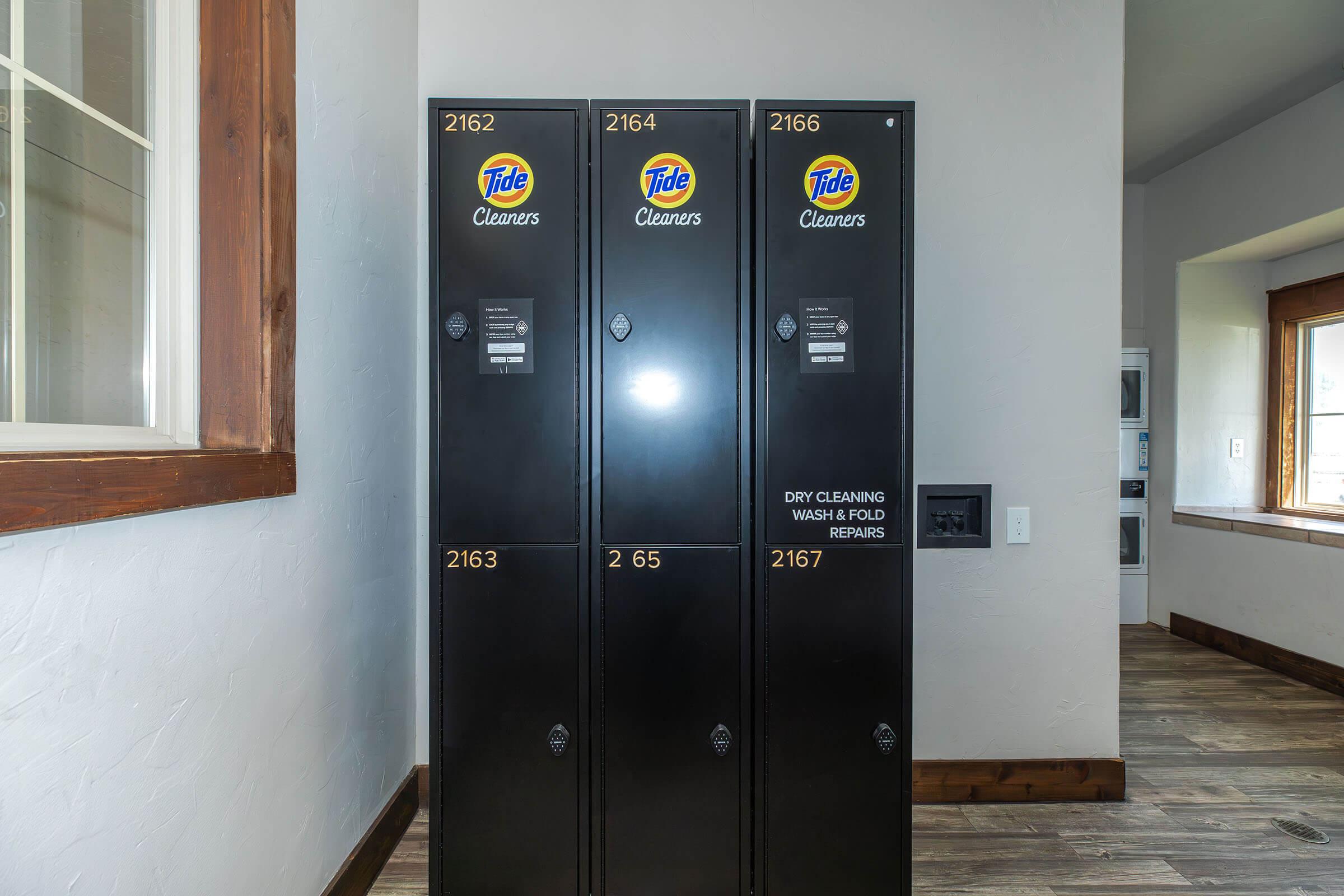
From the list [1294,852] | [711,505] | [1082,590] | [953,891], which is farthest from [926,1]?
[1294,852]

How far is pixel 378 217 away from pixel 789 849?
209 centimetres

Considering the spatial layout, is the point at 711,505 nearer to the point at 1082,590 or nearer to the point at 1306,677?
the point at 1082,590

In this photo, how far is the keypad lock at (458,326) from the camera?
144 centimetres

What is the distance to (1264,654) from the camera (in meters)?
3.27

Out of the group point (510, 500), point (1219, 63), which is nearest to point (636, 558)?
point (510, 500)

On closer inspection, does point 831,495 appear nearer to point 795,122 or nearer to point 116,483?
point 795,122

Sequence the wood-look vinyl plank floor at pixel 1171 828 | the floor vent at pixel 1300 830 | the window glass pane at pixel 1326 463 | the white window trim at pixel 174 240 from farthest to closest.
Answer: the window glass pane at pixel 1326 463 < the floor vent at pixel 1300 830 < the wood-look vinyl plank floor at pixel 1171 828 < the white window trim at pixel 174 240

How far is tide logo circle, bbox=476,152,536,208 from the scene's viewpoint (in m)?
1.45

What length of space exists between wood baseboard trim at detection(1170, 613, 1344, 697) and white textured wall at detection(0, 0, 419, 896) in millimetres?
4380

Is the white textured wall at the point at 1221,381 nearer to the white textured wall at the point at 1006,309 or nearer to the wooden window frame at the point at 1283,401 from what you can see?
the wooden window frame at the point at 1283,401

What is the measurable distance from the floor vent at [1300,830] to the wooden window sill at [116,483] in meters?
3.11

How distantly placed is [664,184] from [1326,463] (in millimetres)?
4529

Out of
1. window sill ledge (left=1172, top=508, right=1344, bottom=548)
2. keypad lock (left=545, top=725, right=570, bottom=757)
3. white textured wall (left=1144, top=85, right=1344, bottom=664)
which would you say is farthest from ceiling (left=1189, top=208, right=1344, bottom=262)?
keypad lock (left=545, top=725, right=570, bottom=757)

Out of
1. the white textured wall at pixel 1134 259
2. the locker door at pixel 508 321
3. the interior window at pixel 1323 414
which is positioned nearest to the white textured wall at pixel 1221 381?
the interior window at pixel 1323 414
